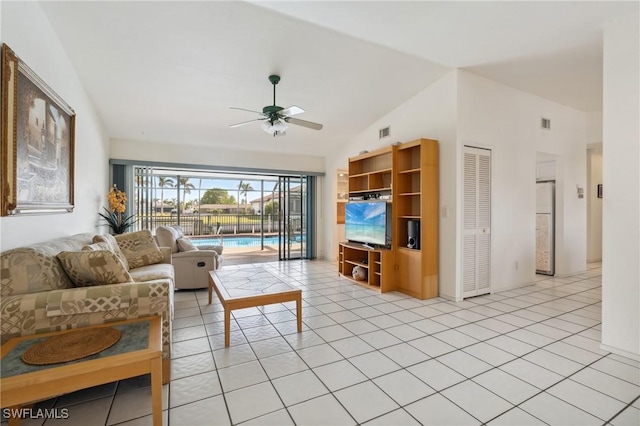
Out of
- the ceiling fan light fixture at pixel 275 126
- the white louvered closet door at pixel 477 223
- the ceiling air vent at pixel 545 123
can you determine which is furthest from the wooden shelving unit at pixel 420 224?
the ceiling air vent at pixel 545 123

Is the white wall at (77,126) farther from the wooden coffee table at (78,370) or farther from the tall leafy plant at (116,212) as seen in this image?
the wooden coffee table at (78,370)

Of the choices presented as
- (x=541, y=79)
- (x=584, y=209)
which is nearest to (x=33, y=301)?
(x=541, y=79)

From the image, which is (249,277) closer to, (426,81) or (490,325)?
(490,325)

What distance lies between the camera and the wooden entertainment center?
408 centimetres

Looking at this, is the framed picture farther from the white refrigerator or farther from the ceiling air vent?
the white refrigerator

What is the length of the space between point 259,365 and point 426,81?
13.6ft

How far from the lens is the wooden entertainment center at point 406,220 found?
4078mm

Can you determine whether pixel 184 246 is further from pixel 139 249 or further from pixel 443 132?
pixel 443 132

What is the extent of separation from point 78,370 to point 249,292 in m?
1.58

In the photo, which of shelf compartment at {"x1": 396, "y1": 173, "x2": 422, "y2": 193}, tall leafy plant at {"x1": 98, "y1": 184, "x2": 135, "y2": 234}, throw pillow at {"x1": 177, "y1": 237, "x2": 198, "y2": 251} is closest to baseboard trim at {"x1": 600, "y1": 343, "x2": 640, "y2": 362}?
shelf compartment at {"x1": 396, "y1": 173, "x2": 422, "y2": 193}

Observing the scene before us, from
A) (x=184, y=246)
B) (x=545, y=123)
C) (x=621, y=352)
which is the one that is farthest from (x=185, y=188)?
(x=621, y=352)

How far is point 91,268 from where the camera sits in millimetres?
2111

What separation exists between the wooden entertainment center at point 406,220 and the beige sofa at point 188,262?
7.62ft

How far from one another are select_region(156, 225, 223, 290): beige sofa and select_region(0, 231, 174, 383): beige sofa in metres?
2.33
